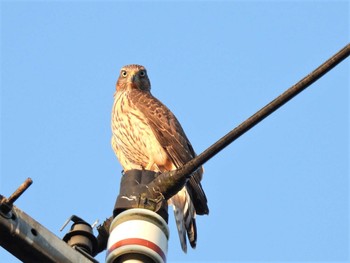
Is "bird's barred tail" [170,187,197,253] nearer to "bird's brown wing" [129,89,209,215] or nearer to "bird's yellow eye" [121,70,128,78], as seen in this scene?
"bird's brown wing" [129,89,209,215]

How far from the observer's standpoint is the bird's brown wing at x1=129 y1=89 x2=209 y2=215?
7.87m

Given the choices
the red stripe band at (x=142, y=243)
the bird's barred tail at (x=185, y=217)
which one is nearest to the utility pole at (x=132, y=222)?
the red stripe band at (x=142, y=243)

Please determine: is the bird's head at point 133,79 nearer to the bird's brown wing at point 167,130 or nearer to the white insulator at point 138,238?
the bird's brown wing at point 167,130

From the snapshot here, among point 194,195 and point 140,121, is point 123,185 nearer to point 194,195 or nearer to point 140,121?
point 194,195

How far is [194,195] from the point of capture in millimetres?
7207

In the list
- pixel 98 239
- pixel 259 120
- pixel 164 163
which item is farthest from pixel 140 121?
pixel 259 120

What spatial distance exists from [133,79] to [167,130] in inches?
62.7

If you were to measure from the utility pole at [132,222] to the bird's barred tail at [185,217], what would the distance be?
2916 mm

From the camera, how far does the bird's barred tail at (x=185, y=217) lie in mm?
6619

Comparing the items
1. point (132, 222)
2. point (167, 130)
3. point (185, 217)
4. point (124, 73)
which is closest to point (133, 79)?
point (124, 73)

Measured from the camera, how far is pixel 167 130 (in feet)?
27.0

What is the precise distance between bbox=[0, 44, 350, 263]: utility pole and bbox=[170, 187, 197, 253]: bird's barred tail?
2916mm

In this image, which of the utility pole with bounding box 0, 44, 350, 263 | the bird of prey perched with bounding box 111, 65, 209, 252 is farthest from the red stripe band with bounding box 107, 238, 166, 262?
the bird of prey perched with bounding box 111, 65, 209, 252

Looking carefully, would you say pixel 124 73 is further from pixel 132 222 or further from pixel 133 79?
pixel 132 222
